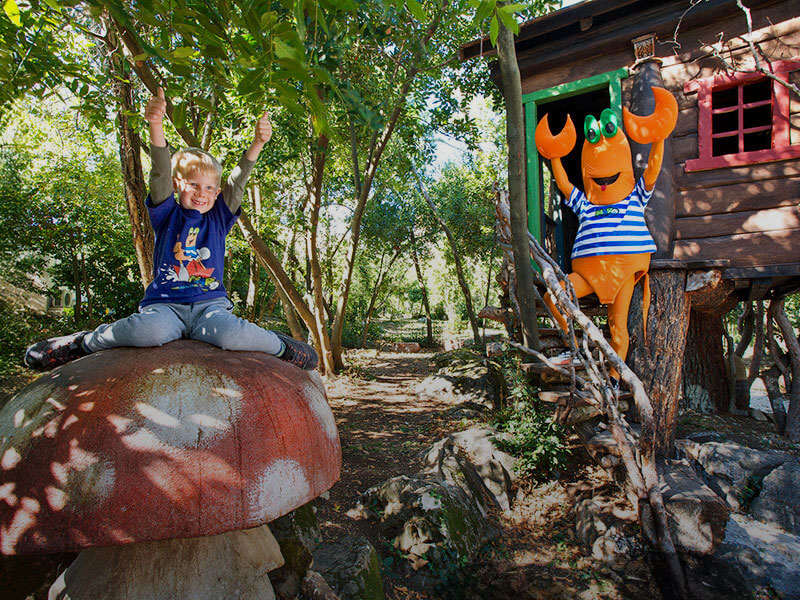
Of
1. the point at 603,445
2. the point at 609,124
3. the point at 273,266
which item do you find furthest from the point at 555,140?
the point at 273,266

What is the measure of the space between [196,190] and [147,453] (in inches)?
54.7

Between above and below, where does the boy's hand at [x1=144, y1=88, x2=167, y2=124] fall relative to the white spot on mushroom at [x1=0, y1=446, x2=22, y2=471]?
above

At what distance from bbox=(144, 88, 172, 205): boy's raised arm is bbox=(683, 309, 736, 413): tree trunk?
9057mm

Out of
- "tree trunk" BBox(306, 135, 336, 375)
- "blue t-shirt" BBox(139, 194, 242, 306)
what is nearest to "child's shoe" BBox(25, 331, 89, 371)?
"blue t-shirt" BBox(139, 194, 242, 306)

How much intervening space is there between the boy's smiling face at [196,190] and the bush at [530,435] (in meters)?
4.16

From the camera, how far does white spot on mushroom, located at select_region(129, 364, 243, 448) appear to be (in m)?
1.68

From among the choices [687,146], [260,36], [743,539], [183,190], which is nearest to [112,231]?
[183,190]

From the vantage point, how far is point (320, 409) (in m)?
2.18

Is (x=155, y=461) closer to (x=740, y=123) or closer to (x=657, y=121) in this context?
(x=657, y=121)

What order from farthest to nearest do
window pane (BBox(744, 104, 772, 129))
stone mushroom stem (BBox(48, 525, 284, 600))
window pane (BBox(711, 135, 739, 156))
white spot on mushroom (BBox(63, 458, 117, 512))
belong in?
window pane (BBox(711, 135, 739, 156)) < window pane (BBox(744, 104, 772, 129)) < stone mushroom stem (BBox(48, 525, 284, 600)) < white spot on mushroom (BBox(63, 458, 117, 512))

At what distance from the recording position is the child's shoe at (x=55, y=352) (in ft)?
7.12

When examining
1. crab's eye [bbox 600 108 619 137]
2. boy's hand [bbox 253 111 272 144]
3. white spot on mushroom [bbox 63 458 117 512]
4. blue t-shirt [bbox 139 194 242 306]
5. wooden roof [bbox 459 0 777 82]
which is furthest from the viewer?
wooden roof [bbox 459 0 777 82]

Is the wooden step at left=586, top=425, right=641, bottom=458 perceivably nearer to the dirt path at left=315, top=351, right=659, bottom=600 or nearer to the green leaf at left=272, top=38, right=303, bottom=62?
the dirt path at left=315, top=351, right=659, bottom=600

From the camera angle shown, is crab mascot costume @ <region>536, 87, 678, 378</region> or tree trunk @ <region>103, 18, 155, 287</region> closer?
tree trunk @ <region>103, 18, 155, 287</region>
